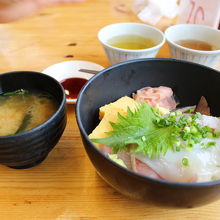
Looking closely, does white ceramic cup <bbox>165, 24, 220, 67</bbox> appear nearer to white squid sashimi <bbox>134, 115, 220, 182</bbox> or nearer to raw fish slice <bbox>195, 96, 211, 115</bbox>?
raw fish slice <bbox>195, 96, 211, 115</bbox>

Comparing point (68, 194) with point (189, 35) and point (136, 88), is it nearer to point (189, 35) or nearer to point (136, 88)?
point (136, 88)

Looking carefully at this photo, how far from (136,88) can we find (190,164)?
19.7 inches

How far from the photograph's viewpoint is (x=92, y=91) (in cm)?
99

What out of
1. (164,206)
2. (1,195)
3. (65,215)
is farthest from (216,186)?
(1,195)

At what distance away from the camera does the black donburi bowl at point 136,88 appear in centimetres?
69

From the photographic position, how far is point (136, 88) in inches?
46.4

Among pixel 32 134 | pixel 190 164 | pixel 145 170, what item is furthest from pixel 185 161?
pixel 32 134

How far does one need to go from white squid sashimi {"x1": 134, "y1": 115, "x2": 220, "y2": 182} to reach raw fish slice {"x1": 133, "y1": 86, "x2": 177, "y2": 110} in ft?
1.09

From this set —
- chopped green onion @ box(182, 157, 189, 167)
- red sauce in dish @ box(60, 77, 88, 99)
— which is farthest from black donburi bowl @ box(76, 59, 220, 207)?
red sauce in dish @ box(60, 77, 88, 99)

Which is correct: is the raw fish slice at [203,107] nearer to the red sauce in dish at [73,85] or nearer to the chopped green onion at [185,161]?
the chopped green onion at [185,161]

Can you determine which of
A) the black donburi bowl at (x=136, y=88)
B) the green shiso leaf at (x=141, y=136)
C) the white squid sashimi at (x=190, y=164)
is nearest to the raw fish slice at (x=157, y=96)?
the black donburi bowl at (x=136, y=88)

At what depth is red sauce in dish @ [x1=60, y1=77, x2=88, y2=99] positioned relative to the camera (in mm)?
1404

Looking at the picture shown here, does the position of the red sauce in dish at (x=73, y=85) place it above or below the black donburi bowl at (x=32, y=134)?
below

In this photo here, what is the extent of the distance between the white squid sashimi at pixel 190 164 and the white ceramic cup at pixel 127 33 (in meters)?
0.70
